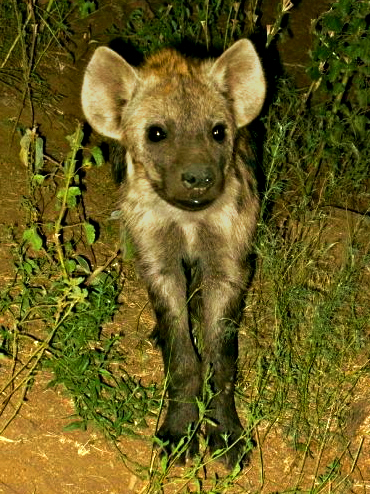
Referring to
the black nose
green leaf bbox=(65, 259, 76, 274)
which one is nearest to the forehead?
the black nose

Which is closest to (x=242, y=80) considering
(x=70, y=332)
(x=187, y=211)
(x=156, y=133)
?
(x=156, y=133)

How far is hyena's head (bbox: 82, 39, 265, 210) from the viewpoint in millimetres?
3225

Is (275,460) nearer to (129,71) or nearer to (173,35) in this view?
(129,71)

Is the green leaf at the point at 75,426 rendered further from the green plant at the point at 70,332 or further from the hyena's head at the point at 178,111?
the hyena's head at the point at 178,111

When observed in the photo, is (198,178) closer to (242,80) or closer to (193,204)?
(193,204)

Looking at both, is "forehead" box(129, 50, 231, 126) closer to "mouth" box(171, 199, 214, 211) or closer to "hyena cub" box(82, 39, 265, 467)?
"hyena cub" box(82, 39, 265, 467)

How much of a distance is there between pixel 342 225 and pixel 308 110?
989mm

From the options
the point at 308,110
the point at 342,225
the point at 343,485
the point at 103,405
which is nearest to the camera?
the point at 343,485

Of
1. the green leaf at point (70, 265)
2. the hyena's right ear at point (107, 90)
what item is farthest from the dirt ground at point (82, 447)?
the hyena's right ear at point (107, 90)

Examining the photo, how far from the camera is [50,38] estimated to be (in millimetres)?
5438

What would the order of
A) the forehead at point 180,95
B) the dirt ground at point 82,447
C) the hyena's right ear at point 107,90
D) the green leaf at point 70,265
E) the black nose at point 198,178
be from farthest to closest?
the green leaf at point 70,265
the hyena's right ear at point 107,90
the forehead at point 180,95
the black nose at point 198,178
the dirt ground at point 82,447

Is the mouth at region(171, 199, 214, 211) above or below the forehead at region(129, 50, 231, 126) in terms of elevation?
below

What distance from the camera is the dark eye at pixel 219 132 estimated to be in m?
3.37

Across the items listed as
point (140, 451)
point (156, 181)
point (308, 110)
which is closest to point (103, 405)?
point (140, 451)
